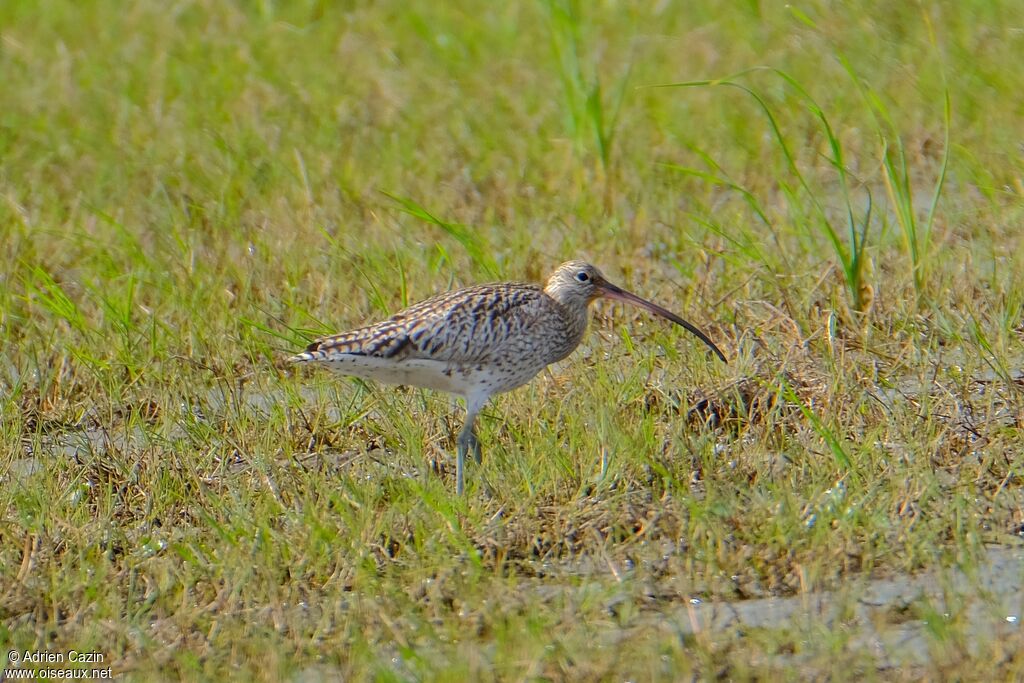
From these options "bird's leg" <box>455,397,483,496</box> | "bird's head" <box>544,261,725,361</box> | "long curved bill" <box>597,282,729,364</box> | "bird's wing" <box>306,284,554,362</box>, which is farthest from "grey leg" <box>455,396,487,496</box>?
"long curved bill" <box>597,282,729,364</box>

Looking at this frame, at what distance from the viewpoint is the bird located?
5.70 metres

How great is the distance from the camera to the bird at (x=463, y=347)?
5703mm

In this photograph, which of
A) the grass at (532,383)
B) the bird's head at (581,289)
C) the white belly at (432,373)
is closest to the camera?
the grass at (532,383)

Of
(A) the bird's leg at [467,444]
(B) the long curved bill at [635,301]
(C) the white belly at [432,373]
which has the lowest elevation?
(A) the bird's leg at [467,444]

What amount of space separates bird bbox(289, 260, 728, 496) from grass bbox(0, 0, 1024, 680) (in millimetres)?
211

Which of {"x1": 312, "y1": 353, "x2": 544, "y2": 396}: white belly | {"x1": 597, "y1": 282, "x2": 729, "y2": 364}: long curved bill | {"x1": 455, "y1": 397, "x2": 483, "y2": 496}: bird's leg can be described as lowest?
{"x1": 455, "y1": 397, "x2": 483, "y2": 496}: bird's leg

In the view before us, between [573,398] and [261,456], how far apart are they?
4.03 ft

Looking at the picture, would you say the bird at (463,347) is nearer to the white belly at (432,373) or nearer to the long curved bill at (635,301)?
the white belly at (432,373)

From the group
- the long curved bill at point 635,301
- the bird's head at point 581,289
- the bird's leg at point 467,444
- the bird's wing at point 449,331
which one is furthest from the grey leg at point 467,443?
the long curved bill at point 635,301

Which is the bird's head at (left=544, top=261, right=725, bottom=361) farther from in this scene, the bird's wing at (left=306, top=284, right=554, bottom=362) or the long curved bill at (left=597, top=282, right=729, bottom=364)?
the bird's wing at (left=306, top=284, right=554, bottom=362)

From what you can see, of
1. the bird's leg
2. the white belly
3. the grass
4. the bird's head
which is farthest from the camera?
the bird's head

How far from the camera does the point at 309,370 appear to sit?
22.0 ft

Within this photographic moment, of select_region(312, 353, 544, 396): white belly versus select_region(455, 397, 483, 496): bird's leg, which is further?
select_region(312, 353, 544, 396): white belly

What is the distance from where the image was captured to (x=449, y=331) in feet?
18.9
